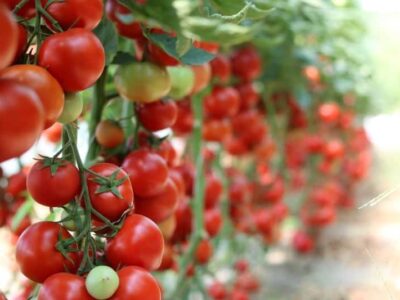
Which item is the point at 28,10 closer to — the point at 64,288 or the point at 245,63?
the point at 64,288

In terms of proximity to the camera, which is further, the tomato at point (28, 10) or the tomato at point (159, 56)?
the tomato at point (159, 56)

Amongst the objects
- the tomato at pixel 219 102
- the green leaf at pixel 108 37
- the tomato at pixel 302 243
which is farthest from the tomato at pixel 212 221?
the tomato at pixel 302 243

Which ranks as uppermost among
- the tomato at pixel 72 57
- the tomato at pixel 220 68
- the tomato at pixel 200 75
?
the tomato at pixel 72 57

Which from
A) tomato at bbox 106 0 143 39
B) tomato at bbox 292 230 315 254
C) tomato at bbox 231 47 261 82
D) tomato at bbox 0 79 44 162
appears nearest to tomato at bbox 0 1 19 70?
tomato at bbox 0 79 44 162

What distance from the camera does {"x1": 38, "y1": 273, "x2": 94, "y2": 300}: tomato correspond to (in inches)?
15.9

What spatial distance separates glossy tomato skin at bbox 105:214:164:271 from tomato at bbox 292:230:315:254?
1.71 meters

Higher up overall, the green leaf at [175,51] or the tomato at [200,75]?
the green leaf at [175,51]

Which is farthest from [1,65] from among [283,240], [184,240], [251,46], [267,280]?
[283,240]

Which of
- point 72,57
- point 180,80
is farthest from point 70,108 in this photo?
point 180,80

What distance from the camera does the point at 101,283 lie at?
41cm

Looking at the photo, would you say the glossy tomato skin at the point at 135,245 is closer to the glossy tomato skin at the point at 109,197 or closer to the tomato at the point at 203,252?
the glossy tomato skin at the point at 109,197

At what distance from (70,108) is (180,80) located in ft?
1.09

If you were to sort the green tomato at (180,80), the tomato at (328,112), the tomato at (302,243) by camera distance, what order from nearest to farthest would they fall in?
the green tomato at (180,80), the tomato at (328,112), the tomato at (302,243)

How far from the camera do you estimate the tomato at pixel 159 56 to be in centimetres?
59
